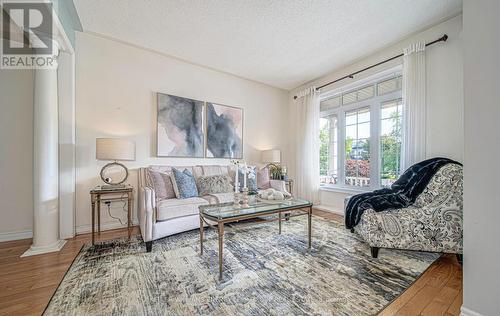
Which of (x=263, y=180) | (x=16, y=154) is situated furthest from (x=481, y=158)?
(x=16, y=154)

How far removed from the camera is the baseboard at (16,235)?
2.48 metres

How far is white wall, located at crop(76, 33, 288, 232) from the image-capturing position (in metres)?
2.80

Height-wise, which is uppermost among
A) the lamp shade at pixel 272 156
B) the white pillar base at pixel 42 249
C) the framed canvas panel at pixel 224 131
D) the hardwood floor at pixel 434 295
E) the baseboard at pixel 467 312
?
the framed canvas panel at pixel 224 131

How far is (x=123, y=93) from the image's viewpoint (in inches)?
121

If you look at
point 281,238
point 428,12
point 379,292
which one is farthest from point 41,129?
point 428,12

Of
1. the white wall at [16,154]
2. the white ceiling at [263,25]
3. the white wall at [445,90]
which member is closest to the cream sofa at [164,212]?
the white wall at [16,154]

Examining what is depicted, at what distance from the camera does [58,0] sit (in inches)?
84.0

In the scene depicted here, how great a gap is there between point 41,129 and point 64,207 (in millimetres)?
1012

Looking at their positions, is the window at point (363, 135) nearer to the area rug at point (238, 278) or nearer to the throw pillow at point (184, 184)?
the area rug at point (238, 278)

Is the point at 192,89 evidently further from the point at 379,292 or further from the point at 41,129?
the point at 379,292

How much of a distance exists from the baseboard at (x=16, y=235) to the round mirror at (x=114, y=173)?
109cm

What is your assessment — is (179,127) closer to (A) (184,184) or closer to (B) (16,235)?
(A) (184,184)

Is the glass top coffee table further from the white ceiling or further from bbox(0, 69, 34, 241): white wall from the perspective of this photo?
bbox(0, 69, 34, 241): white wall

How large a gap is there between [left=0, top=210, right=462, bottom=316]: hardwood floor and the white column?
0.21 m
